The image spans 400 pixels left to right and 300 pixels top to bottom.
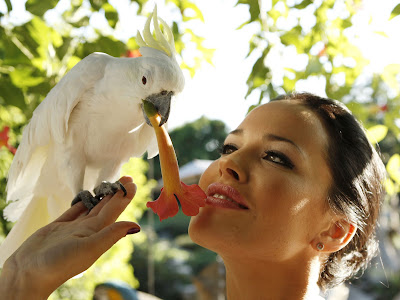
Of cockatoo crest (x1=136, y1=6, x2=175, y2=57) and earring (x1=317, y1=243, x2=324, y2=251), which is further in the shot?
earring (x1=317, y1=243, x2=324, y2=251)

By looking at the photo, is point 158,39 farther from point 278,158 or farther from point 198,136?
point 198,136

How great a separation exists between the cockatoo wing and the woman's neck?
579 millimetres

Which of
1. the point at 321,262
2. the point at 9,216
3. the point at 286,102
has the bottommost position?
the point at 321,262

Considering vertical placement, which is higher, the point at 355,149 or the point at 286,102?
the point at 286,102

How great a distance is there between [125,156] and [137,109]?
0.16 meters

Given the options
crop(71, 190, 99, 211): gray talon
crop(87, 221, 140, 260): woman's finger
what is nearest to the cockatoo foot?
crop(71, 190, 99, 211): gray talon

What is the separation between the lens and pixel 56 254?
766 mm

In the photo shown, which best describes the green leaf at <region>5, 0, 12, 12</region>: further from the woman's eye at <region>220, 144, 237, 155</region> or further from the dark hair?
the dark hair

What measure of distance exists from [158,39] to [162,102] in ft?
0.54

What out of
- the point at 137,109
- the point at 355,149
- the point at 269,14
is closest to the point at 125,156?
the point at 137,109

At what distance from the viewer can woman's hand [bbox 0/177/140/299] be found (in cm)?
75

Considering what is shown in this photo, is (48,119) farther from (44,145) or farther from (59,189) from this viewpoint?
(59,189)

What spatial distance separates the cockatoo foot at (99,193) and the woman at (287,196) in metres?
0.04

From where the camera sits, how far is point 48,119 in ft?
3.74
